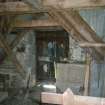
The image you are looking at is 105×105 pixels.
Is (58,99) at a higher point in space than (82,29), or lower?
lower

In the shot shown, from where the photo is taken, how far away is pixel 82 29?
3346mm

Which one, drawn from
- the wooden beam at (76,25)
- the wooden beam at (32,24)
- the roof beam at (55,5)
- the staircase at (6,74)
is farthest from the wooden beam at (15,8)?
the staircase at (6,74)

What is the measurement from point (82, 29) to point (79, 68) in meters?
3.50

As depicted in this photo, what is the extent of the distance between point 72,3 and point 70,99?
1.41m

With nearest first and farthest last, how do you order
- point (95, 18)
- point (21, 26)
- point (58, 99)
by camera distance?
point (58, 99) < point (95, 18) < point (21, 26)

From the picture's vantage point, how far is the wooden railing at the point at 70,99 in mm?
2012

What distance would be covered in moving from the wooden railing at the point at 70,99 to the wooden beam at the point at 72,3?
1.29 meters

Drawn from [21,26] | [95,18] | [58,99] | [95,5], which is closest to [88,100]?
[58,99]

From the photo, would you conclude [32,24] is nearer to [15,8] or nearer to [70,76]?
[15,8]

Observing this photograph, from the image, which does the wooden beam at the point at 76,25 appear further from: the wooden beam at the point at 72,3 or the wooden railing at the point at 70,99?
the wooden railing at the point at 70,99

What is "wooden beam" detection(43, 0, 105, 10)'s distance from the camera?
2.95 meters

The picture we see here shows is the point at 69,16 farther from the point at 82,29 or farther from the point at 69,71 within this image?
the point at 69,71

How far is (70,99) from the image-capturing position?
207 centimetres

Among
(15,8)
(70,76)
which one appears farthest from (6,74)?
(15,8)
